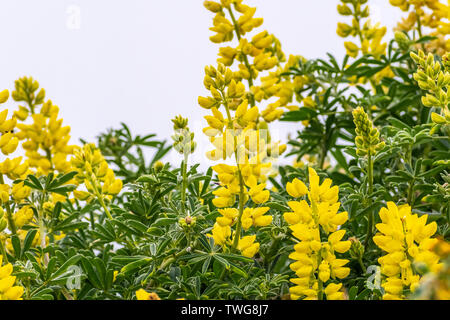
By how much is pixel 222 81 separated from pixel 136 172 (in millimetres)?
822

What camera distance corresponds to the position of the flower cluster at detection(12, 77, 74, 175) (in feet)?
4.78

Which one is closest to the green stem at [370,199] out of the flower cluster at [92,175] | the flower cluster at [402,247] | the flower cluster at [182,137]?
the flower cluster at [402,247]

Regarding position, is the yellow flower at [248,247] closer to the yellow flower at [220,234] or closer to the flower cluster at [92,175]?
the yellow flower at [220,234]

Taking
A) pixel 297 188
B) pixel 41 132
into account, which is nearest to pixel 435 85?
pixel 297 188

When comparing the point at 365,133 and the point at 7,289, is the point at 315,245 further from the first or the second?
Answer: the point at 7,289

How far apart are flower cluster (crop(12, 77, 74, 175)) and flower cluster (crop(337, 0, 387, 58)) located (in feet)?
2.55

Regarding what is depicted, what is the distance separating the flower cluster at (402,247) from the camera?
83 cm

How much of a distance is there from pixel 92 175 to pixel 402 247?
0.67 meters

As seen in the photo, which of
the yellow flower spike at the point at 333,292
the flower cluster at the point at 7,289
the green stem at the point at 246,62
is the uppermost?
the green stem at the point at 246,62
